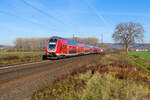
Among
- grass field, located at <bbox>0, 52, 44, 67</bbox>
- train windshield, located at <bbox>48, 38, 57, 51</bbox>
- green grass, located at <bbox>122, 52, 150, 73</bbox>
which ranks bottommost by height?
green grass, located at <bbox>122, 52, 150, 73</bbox>

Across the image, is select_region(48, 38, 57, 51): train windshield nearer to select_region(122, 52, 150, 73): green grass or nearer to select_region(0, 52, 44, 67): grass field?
select_region(0, 52, 44, 67): grass field

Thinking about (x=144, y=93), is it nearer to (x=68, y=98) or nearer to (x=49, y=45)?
(x=68, y=98)

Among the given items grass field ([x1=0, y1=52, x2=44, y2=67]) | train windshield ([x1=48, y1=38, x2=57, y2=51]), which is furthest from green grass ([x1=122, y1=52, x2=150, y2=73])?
grass field ([x1=0, y1=52, x2=44, y2=67])

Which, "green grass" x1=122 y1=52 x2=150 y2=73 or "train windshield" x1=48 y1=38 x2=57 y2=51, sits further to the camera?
"train windshield" x1=48 y1=38 x2=57 y2=51

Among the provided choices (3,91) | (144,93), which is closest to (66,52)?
(3,91)

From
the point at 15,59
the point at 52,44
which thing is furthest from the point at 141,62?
the point at 15,59

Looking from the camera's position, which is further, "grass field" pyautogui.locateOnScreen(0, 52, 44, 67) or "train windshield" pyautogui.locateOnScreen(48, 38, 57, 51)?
"train windshield" pyautogui.locateOnScreen(48, 38, 57, 51)

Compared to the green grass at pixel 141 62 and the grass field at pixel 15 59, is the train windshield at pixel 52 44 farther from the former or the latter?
the green grass at pixel 141 62

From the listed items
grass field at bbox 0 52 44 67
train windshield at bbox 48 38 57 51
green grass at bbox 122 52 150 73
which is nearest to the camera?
green grass at bbox 122 52 150 73

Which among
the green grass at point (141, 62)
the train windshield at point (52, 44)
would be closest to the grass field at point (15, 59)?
the train windshield at point (52, 44)

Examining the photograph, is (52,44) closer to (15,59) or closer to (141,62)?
(15,59)

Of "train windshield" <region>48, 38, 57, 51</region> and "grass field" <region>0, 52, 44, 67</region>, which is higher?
"train windshield" <region>48, 38, 57, 51</region>

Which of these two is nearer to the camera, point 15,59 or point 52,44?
point 52,44

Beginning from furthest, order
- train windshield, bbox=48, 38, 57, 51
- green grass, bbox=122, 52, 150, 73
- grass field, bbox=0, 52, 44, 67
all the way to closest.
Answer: train windshield, bbox=48, 38, 57, 51
grass field, bbox=0, 52, 44, 67
green grass, bbox=122, 52, 150, 73
